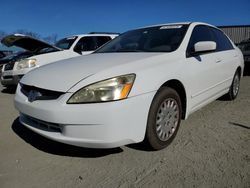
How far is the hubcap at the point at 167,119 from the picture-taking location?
298 cm

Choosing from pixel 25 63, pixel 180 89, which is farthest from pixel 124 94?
pixel 25 63

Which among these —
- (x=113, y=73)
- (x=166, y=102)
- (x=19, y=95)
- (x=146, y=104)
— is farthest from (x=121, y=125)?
(x=19, y=95)

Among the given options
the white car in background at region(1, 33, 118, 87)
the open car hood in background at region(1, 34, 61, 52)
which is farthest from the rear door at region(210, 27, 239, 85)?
the open car hood in background at region(1, 34, 61, 52)

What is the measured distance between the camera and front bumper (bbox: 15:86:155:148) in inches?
97.7

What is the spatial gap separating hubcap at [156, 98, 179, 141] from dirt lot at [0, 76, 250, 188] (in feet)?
0.59

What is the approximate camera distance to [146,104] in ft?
8.83

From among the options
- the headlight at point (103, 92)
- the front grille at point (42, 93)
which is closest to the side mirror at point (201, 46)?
the headlight at point (103, 92)

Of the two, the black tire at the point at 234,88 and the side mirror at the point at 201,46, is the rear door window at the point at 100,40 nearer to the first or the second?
the black tire at the point at 234,88

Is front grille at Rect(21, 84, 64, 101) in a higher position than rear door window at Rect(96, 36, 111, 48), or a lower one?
higher

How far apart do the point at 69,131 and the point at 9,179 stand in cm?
71

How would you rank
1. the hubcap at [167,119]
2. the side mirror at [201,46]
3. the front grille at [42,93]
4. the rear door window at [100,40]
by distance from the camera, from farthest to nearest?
1. the rear door window at [100,40]
2. the side mirror at [201,46]
3. the hubcap at [167,119]
4. the front grille at [42,93]

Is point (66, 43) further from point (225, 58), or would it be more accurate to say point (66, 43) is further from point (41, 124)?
point (41, 124)

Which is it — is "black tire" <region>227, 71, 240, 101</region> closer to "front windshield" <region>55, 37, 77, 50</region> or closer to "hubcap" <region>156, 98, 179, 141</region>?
"hubcap" <region>156, 98, 179, 141</region>

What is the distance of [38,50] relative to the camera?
7688 millimetres
